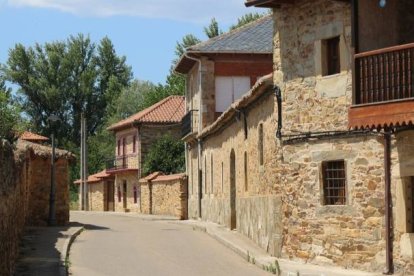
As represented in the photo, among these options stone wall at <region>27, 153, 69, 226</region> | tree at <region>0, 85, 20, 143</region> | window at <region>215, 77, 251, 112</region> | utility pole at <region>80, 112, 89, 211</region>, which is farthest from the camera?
utility pole at <region>80, 112, 89, 211</region>

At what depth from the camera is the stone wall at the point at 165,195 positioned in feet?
129

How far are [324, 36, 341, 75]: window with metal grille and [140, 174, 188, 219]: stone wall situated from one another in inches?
881

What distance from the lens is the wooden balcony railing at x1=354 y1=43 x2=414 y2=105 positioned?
1445 centimetres

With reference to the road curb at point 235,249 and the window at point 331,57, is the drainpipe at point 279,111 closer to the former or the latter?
the window at point 331,57

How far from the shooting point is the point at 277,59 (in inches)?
731

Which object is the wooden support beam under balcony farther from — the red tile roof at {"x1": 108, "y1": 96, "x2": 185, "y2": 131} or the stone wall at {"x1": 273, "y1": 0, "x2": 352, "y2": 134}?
the red tile roof at {"x1": 108, "y1": 96, "x2": 185, "y2": 131}

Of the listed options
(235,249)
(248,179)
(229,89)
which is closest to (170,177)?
(229,89)

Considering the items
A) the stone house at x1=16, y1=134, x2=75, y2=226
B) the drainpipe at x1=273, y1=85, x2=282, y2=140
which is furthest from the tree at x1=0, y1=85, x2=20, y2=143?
the drainpipe at x1=273, y1=85, x2=282, y2=140

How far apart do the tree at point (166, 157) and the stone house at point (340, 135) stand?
1147 inches

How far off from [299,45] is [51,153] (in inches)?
551

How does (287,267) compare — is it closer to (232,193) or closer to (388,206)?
(388,206)

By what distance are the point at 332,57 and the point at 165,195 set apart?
87.1 ft

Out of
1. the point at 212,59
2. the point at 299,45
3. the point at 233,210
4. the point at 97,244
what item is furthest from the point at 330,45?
the point at 212,59

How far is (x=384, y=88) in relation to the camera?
14875 millimetres
